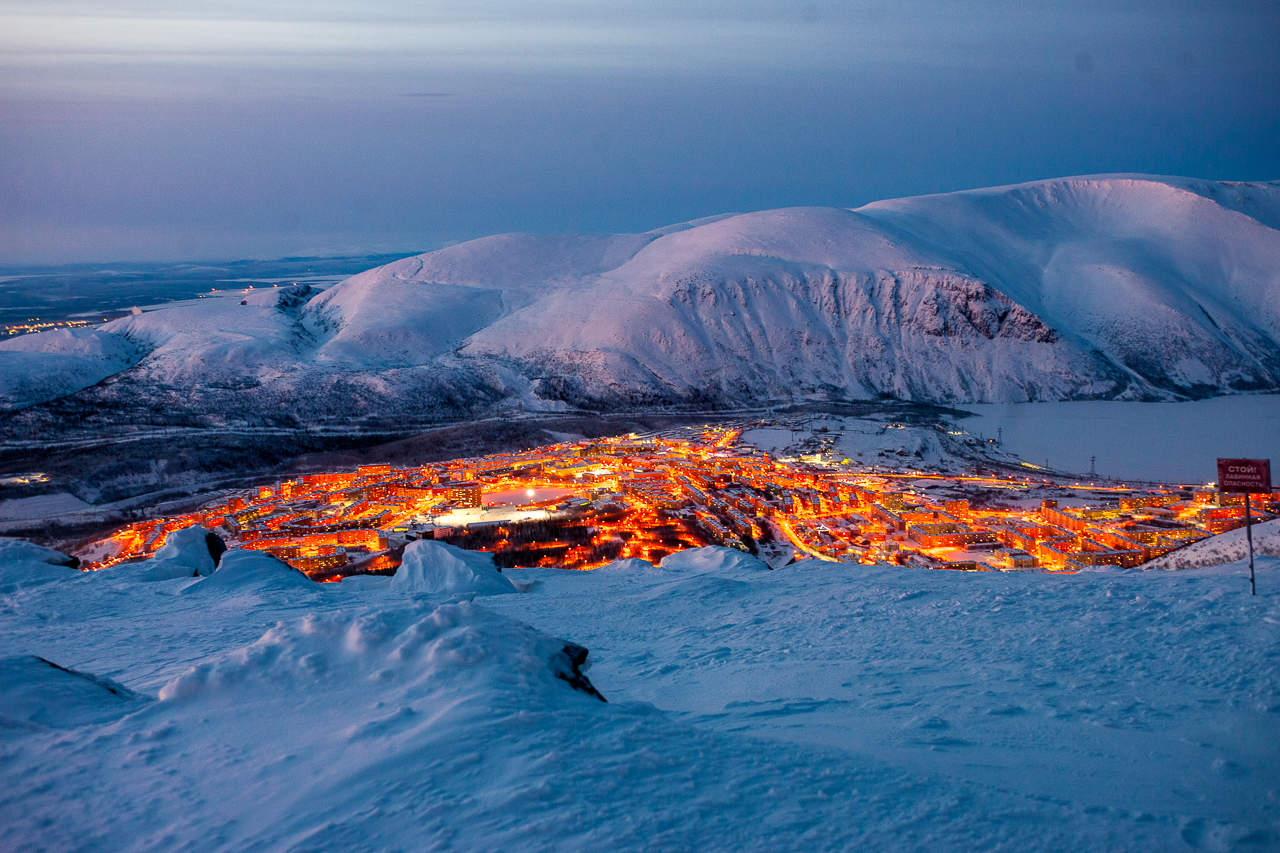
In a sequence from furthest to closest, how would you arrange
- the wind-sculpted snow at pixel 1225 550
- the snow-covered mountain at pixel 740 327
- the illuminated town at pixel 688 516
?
1. the snow-covered mountain at pixel 740 327
2. the illuminated town at pixel 688 516
3. the wind-sculpted snow at pixel 1225 550

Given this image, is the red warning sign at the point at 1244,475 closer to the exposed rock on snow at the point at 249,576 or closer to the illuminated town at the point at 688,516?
the illuminated town at the point at 688,516

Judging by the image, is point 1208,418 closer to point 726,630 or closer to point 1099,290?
point 1099,290

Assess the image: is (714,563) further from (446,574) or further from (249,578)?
(249,578)

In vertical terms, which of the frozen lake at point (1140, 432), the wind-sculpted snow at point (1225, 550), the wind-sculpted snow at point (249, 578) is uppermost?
the wind-sculpted snow at point (249, 578)

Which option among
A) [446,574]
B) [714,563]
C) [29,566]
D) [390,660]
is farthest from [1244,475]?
[29,566]

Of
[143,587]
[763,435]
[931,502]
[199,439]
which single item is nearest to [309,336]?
[199,439]

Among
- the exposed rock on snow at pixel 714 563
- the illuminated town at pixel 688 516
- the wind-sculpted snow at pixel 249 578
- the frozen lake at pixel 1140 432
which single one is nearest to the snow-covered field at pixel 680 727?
the wind-sculpted snow at pixel 249 578
